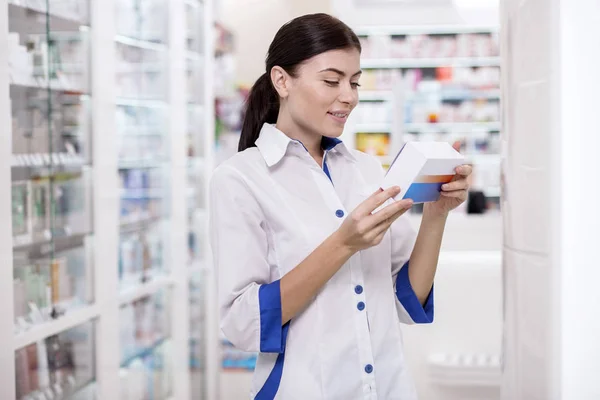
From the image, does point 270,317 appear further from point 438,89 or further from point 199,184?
point 438,89

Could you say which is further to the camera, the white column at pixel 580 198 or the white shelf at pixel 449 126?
the white shelf at pixel 449 126

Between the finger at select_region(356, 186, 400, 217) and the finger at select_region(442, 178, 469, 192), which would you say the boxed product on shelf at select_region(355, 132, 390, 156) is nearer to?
the finger at select_region(442, 178, 469, 192)

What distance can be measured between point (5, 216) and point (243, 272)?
1.30 metres

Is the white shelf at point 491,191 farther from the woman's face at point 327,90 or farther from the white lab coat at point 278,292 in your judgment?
the woman's face at point 327,90

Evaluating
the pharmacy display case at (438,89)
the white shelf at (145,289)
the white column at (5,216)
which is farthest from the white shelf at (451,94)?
the white column at (5,216)

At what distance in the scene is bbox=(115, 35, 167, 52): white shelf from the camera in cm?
403

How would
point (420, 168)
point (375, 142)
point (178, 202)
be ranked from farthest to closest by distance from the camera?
point (375, 142) < point (178, 202) < point (420, 168)

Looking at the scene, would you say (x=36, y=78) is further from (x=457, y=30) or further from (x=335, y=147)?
(x=457, y=30)

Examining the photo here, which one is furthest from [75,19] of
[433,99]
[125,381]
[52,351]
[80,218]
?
[433,99]

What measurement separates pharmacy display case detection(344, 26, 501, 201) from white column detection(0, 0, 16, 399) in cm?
634

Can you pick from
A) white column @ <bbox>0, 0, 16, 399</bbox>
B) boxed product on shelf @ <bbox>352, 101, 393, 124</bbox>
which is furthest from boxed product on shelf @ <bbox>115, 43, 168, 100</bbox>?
boxed product on shelf @ <bbox>352, 101, 393, 124</bbox>

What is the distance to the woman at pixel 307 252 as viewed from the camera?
1.49 metres

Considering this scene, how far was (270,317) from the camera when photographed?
1.48m

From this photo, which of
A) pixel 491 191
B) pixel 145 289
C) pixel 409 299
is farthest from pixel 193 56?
pixel 491 191
